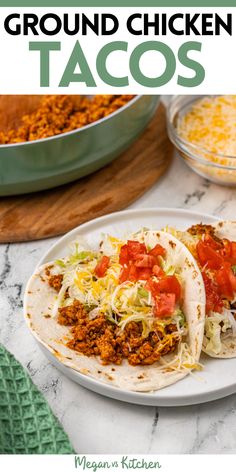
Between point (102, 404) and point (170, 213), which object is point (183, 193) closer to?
point (170, 213)

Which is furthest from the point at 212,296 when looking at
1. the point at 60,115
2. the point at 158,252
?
the point at 60,115

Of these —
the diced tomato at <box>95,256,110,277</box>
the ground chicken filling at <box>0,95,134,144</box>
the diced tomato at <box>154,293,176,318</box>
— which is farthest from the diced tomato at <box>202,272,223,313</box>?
the ground chicken filling at <box>0,95,134,144</box>

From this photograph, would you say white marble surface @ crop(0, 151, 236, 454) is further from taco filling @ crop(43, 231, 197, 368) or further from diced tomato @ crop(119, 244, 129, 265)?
diced tomato @ crop(119, 244, 129, 265)

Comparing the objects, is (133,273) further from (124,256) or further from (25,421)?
(25,421)

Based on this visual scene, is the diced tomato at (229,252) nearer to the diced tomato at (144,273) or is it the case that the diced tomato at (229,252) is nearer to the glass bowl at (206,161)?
the diced tomato at (144,273)

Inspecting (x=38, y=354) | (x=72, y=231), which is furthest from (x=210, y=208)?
(x=38, y=354)
